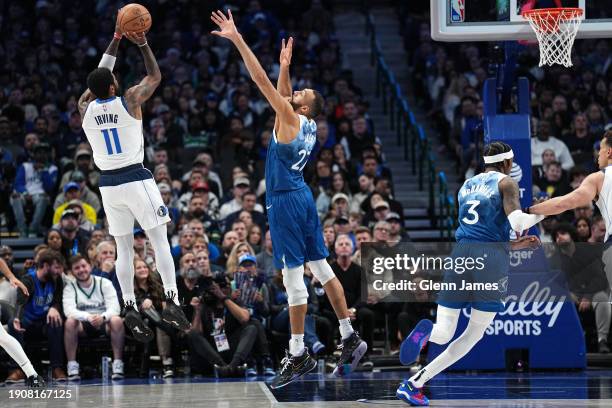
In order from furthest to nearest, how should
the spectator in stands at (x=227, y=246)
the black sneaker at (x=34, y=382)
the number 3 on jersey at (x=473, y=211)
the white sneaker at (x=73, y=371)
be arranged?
the spectator in stands at (x=227, y=246)
the white sneaker at (x=73, y=371)
the black sneaker at (x=34, y=382)
the number 3 on jersey at (x=473, y=211)

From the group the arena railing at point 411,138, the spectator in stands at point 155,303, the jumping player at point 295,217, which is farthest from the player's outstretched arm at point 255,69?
the arena railing at point 411,138

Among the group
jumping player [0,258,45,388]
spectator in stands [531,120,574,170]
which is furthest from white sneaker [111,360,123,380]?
spectator in stands [531,120,574,170]

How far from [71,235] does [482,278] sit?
6984 mm

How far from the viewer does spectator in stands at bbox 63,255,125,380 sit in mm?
13758

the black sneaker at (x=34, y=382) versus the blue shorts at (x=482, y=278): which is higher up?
the blue shorts at (x=482, y=278)

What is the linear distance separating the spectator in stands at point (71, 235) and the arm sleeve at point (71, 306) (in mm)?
1031

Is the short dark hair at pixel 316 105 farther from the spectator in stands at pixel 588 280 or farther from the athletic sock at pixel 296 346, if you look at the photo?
the spectator in stands at pixel 588 280

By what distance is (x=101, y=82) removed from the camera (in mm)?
10125

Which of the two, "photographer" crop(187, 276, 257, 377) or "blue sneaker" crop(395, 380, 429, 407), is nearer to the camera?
"blue sneaker" crop(395, 380, 429, 407)

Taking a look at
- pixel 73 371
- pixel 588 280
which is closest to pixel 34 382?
pixel 73 371

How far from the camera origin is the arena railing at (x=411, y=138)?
17.8 metres

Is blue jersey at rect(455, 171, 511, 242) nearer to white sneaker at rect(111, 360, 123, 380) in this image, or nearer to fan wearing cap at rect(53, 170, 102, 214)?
white sneaker at rect(111, 360, 123, 380)

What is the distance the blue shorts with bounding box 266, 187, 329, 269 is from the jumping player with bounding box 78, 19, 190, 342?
99cm

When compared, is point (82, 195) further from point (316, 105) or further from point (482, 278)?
point (482, 278)
